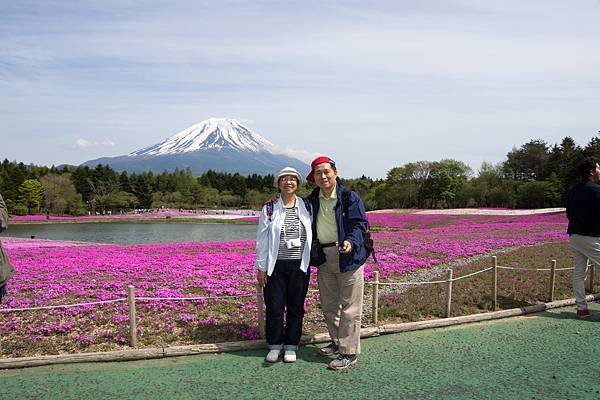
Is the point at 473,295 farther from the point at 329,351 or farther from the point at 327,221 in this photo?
the point at 327,221

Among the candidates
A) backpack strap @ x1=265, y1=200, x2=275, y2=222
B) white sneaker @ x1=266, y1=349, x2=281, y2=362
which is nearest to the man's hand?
backpack strap @ x1=265, y1=200, x2=275, y2=222

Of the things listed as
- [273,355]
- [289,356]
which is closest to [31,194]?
[273,355]

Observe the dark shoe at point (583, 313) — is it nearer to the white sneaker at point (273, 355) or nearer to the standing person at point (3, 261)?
the white sneaker at point (273, 355)

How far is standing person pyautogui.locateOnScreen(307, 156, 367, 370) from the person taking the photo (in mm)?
4984

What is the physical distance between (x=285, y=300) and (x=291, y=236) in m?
0.81

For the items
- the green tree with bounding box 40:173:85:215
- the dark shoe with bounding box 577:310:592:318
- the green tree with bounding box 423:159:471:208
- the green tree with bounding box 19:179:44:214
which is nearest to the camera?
the dark shoe with bounding box 577:310:592:318

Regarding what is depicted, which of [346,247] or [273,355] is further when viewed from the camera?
[273,355]

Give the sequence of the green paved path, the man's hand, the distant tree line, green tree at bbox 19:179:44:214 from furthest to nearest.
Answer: green tree at bbox 19:179:44:214 → the distant tree line → the man's hand → the green paved path

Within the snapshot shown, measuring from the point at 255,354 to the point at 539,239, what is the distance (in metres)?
18.2

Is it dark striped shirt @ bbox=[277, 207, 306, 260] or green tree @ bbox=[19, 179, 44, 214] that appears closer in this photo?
dark striped shirt @ bbox=[277, 207, 306, 260]

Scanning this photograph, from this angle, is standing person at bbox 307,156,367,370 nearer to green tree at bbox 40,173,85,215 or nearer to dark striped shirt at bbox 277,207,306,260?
dark striped shirt at bbox 277,207,306,260

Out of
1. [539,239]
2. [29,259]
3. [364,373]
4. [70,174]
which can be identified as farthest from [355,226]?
[70,174]

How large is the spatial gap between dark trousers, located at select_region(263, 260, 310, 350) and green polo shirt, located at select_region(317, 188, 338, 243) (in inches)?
17.2

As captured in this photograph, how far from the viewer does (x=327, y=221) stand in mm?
5168
